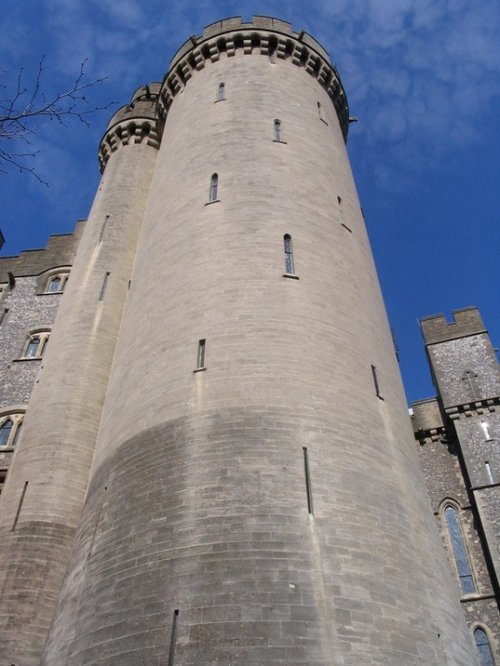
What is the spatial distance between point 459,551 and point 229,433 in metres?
9.50

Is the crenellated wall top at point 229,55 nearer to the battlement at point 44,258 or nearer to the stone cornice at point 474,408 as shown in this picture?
the battlement at point 44,258

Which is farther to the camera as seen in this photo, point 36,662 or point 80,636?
point 36,662

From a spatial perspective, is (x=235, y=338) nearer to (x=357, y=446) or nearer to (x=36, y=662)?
(x=357, y=446)

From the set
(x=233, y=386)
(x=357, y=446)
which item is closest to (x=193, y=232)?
(x=233, y=386)

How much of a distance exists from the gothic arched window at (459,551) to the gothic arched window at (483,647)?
967mm

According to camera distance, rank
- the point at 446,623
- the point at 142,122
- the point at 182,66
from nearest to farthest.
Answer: the point at 446,623 < the point at 182,66 < the point at 142,122

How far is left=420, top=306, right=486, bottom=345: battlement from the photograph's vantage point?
2039 centimetres

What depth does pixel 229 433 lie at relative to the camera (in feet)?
33.2

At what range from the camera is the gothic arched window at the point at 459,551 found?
15633 mm

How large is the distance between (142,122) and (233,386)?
15.1m

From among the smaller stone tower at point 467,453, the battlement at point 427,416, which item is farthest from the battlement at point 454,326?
the battlement at point 427,416

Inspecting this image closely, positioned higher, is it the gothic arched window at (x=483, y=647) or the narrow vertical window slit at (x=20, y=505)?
the narrow vertical window slit at (x=20, y=505)

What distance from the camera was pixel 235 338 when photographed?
38.1 ft

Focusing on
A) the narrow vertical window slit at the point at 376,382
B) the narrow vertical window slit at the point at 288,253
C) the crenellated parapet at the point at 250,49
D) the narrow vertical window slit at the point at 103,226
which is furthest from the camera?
the crenellated parapet at the point at 250,49
